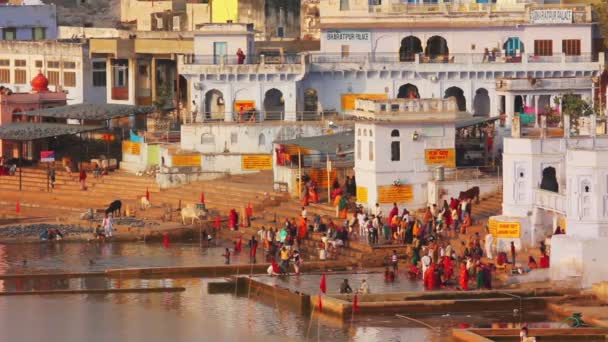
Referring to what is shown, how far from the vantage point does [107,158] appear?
87438 millimetres

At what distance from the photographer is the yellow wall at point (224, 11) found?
97.0m

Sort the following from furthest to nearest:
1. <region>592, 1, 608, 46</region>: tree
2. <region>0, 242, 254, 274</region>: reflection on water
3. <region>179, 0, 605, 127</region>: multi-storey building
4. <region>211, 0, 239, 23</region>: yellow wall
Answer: <region>211, 0, 239, 23</region>: yellow wall
<region>592, 1, 608, 46</region>: tree
<region>179, 0, 605, 127</region>: multi-storey building
<region>0, 242, 254, 274</region>: reflection on water

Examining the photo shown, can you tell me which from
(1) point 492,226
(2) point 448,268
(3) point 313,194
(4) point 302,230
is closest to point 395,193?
(3) point 313,194

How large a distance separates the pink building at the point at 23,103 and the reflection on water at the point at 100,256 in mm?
16526

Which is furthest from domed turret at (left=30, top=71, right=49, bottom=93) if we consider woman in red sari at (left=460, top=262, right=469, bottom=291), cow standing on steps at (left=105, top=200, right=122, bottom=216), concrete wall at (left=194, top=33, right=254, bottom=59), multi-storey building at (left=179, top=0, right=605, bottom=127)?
woman in red sari at (left=460, top=262, right=469, bottom=291)

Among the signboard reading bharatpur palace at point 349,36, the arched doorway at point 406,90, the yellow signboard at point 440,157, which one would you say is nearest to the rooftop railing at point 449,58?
the signboard reading bharatpur palace at point 349,36

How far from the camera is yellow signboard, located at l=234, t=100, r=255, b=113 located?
86.0 metres

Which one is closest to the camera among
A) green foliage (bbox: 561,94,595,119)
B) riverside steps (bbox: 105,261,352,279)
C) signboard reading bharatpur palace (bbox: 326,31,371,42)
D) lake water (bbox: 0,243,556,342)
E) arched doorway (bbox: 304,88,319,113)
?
lake water (bbox: 0,243,556,342)

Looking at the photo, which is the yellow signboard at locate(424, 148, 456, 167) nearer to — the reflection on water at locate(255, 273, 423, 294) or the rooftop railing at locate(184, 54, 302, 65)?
the reflection on water at locate(255, 273, 423, 294)

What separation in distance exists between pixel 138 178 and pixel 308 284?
72.2 feet

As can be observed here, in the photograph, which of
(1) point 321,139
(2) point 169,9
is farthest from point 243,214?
(2) point 169,9

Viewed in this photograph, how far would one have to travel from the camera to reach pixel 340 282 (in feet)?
206

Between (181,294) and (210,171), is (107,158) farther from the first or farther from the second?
(181,294)

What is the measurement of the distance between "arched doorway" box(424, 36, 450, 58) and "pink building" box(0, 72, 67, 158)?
1551cm
